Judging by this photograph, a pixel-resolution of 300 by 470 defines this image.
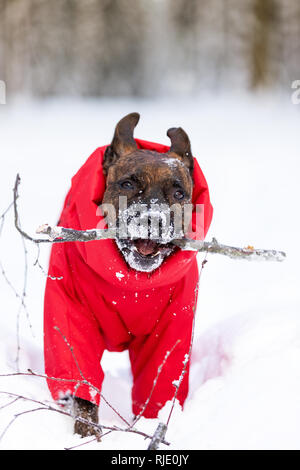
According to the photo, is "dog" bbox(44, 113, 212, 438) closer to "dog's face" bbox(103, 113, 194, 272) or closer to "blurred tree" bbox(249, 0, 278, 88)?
"dog's face" bbox(103, 113, 194, 272)

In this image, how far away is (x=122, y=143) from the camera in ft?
10.5

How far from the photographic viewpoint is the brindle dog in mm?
2779

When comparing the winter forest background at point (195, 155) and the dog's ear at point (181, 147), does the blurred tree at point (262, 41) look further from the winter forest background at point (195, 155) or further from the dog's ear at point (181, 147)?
the dog's ear at point (181, 147)

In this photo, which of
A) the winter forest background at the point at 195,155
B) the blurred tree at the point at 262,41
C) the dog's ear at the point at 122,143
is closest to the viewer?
the winter forest background at the point at 195,155

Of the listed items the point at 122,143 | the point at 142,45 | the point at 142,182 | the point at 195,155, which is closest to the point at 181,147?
the point at 122,143

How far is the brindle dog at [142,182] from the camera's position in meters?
2.78

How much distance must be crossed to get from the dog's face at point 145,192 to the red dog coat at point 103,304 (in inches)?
3.2

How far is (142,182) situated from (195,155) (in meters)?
5.51

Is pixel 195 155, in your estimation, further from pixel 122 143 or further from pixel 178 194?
pixel 178 194

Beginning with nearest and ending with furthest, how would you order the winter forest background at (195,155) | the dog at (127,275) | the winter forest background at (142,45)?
the winter forest background at (195,155) → the dog at (127,275) → the winter forest background at (142,45)

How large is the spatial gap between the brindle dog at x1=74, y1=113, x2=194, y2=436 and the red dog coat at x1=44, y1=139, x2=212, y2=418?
0.07m

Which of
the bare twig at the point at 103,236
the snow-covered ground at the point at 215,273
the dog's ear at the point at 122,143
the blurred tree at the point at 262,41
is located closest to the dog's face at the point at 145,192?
the dog's ear at the point at 122,143

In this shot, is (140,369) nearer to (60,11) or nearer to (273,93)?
(273,93)
